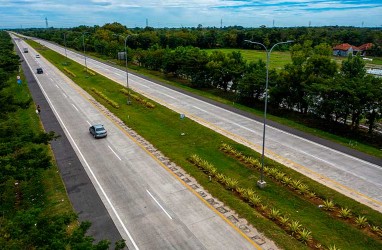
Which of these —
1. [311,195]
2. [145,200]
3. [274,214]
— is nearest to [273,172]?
[311,195]

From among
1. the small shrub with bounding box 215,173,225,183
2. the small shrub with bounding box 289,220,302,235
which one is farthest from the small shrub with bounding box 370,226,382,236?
the small shrub with bounding box 215,173,225,183

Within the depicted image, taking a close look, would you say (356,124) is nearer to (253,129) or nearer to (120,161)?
(253,129)

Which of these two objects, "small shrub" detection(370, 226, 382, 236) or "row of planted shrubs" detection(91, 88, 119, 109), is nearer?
"small shrub" detection(370, 226, 382, 236)

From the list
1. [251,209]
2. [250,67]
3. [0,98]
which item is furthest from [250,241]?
[250,67]

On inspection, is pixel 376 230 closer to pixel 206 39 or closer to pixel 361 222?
pixel 361 222

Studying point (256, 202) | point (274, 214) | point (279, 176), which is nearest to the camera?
point (274, 214)

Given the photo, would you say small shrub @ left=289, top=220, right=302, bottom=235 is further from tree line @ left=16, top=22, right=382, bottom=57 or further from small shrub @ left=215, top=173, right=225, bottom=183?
tree line @ left=16, top=22, right=382, bottom=57
